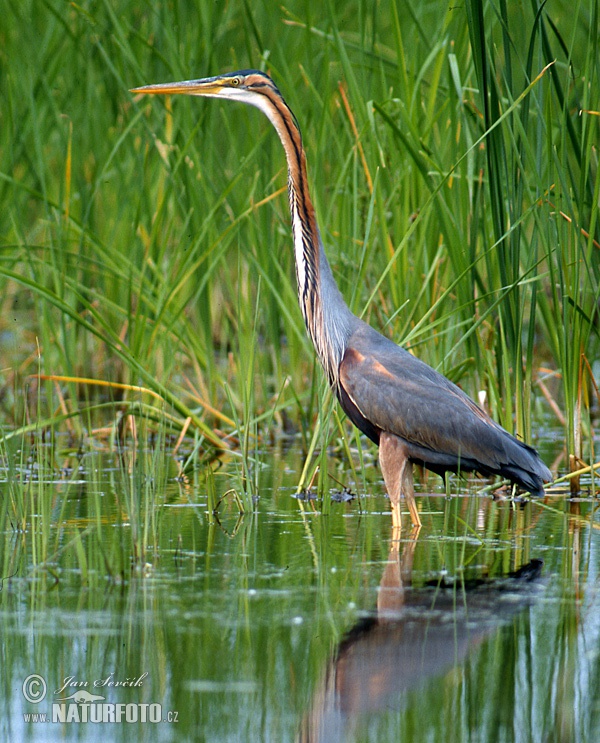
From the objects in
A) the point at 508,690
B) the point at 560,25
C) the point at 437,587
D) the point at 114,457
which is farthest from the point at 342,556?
the point at 560,25

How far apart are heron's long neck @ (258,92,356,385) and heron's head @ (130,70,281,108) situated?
0.10 m

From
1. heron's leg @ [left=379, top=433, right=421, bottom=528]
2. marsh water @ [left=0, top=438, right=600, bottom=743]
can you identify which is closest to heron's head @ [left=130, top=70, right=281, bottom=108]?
heron's leg @ [left=379, top=433, right=421, bottom=528]

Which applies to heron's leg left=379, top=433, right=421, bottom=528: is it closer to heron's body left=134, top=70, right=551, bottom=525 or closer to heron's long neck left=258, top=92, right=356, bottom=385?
heron's body left=134, top=70, right=551, bottom=525

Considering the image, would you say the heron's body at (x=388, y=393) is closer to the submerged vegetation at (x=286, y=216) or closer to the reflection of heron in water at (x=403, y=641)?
the submerged vegetation at (x=286, y=216)

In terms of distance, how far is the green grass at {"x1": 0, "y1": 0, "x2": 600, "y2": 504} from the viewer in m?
5.39

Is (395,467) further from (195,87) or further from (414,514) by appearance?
(195,87)

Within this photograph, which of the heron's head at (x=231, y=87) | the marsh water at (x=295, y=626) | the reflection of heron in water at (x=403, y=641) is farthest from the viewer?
the heron's head at (x=231, y=87)

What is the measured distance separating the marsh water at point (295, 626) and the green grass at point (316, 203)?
0.66 meters

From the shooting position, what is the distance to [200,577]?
415 centimetres

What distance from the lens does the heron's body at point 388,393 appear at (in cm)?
533

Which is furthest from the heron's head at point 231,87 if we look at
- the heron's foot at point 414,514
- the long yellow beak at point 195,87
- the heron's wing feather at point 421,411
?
the heron's foot at point 414,514

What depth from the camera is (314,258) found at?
584 cm

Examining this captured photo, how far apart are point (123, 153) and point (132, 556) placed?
3826 millimetres

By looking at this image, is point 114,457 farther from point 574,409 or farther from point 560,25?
point 560,25
